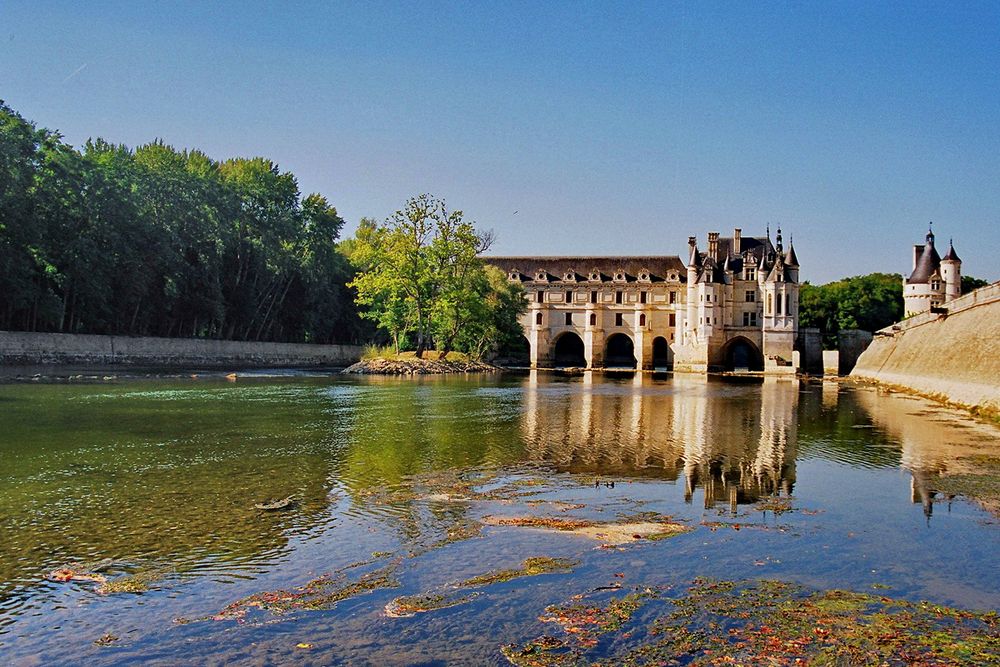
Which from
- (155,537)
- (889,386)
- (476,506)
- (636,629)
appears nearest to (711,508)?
(476,506)

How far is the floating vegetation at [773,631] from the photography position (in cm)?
738

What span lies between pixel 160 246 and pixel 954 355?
177 feet

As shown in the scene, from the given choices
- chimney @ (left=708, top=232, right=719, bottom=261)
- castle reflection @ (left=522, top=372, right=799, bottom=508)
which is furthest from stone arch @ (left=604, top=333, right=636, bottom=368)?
castle reflection @ (left=522, top=372, right=799, bottom=508)

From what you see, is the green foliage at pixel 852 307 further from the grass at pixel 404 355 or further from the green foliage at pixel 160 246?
the green foliage at pixel 160 246

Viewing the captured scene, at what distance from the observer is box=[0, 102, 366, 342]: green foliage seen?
5388 cm

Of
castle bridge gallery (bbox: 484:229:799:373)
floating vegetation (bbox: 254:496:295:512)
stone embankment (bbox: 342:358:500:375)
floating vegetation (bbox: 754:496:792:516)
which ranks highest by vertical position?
castle bridge gallery (bbox: 484:229:799:373)

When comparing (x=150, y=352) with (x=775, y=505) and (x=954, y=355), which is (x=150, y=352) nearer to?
(x=954, y=355)

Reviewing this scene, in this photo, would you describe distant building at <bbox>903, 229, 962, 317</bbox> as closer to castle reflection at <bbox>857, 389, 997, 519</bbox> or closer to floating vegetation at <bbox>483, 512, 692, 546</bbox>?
castle reflection at <bbox>857, 389, 997, 519</bbox>

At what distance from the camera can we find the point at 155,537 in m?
11.3

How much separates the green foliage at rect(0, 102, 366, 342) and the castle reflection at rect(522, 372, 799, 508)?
1390 inches

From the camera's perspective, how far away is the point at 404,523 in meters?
12.5

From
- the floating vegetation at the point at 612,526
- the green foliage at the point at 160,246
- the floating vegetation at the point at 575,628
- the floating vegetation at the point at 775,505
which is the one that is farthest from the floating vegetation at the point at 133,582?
the green foliage at the point at 160,246

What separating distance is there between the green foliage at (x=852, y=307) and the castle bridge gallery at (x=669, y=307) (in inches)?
336

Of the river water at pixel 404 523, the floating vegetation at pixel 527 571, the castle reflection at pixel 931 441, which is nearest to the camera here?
the river water at pixel 404 523
